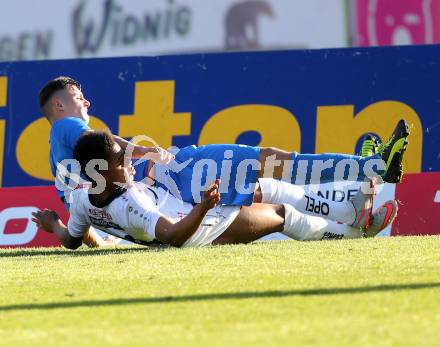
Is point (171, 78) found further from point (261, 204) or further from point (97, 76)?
point (261, 204)

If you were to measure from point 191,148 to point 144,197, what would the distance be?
972mm

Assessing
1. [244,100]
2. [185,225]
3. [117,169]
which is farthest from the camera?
[244,100]

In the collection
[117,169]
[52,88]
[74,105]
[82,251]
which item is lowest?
[82,251]

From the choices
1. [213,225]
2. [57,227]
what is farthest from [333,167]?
[57,227]

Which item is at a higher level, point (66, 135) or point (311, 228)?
point (66, 135)

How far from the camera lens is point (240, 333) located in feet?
16.1

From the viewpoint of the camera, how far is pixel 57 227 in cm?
900

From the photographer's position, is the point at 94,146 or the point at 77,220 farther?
the point at 77,220

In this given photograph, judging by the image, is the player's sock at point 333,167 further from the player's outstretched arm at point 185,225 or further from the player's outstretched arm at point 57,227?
the player's outstretched arm at point 57,227

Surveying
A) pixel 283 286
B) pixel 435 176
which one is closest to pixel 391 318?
pixel 283 286

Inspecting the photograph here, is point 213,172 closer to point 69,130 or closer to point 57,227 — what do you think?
point 69,130

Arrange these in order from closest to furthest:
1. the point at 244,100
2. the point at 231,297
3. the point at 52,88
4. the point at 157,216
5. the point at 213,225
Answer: the point at 231,297, the point at 157,216, the point at 213,225, the point at 52,88, the point at 244,100

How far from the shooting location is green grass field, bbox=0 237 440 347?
4910 millimetres

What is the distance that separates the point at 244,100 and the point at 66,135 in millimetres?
2444
